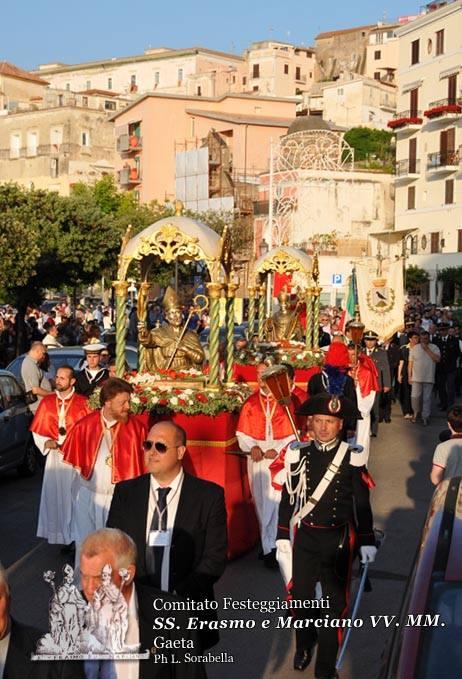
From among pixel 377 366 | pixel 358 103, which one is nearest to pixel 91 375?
pixel 377 366

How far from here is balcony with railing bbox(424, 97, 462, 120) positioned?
51.0m

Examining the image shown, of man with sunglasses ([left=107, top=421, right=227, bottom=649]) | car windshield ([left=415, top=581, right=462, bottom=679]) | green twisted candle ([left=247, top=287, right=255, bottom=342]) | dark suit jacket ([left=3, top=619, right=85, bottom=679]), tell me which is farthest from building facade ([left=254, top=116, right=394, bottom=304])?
dark suit jacket ([left=3, top=619, right=85, bottom=679])

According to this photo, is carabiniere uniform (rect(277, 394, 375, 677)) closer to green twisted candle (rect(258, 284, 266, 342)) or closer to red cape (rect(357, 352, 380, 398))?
red cape (rect(357, 352, 380, 398))

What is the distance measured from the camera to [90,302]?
6072 centimetres

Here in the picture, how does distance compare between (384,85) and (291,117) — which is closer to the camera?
(291,117)

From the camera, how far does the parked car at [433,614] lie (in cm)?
392

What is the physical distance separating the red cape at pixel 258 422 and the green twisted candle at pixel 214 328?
29.0 inches

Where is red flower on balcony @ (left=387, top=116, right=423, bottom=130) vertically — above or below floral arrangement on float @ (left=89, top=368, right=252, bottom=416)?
above

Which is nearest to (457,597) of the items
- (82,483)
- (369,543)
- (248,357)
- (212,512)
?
(212,512)

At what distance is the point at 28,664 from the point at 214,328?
7481 mm

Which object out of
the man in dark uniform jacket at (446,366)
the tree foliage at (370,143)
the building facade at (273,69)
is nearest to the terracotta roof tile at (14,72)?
the building facade at (273,69)

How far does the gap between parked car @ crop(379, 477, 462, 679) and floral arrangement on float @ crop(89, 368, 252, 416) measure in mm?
5668

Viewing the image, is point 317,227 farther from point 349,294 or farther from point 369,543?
point 369,543

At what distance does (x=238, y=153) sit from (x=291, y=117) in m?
10.4
